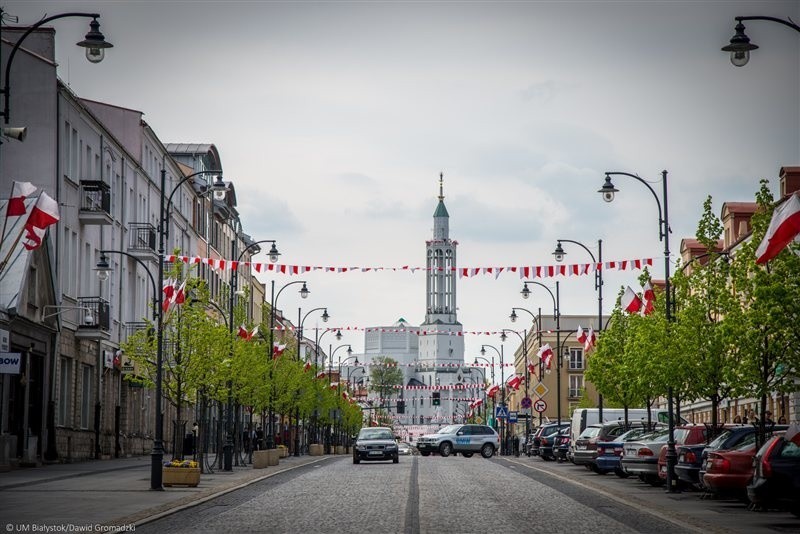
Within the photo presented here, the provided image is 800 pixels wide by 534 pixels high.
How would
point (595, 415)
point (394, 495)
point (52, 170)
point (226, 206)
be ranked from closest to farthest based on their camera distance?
point (394, 495), point (52, 170), point (595, 415), point (226, 206)

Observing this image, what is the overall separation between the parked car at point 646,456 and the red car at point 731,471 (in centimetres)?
857

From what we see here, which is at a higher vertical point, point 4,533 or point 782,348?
point 782,348

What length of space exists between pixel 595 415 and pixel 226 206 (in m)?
45.6

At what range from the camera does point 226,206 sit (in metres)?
89.2

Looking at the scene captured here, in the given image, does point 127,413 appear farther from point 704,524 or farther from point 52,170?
point 704,524

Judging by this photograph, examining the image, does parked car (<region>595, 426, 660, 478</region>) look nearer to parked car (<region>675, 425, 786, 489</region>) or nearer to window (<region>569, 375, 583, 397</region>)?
parked car (<region>675, 425, 786, 489</region>)

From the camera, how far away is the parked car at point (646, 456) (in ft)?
111

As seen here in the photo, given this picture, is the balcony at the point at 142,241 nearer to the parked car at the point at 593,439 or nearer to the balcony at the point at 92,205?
the balcony at the point at 92,205

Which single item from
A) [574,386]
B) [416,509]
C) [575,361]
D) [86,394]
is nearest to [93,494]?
[416,509]

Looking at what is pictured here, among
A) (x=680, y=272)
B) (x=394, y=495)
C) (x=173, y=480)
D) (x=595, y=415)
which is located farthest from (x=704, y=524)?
(x=595, y=415)

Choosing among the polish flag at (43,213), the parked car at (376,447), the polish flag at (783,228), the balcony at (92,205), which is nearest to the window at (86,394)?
the balcony at (92,205)

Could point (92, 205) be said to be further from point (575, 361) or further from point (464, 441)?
point (575, 361)

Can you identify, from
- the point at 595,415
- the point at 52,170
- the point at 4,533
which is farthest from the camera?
the point at 595,415

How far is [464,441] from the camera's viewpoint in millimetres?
70812
